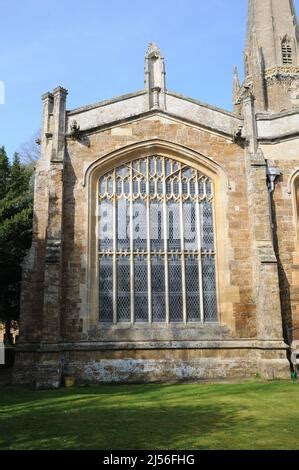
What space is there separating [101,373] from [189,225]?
5761 mm

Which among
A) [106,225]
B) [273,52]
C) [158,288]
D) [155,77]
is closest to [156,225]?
[106,225]

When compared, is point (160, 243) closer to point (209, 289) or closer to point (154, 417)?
point (209, 289)

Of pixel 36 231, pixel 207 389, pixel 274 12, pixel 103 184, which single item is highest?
pixel 274 12

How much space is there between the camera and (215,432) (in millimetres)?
6816

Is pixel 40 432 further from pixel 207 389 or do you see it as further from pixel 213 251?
pixel 213 251

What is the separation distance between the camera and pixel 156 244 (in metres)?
16.0

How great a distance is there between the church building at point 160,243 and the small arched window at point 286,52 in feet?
91.7

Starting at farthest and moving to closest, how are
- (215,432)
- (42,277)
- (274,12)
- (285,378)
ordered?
(274,12), (42,277), (285,378), (215,432)

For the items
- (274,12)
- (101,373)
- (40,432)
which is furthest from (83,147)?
(274,12)

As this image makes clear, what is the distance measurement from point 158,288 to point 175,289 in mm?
575

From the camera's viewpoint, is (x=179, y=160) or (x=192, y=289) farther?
(x=179, y=160)

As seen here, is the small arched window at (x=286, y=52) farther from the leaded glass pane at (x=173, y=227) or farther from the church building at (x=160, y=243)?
the leaded glass pane at (x=173, y=227)

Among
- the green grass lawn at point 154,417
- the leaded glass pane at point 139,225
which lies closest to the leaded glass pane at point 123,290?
the leaded glass pane at point 139,225

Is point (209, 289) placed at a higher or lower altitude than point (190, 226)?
lower
